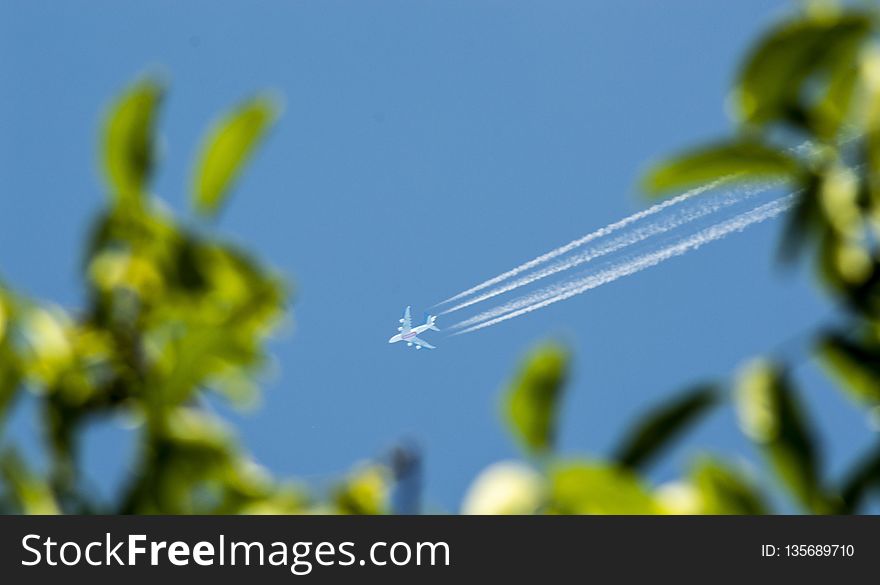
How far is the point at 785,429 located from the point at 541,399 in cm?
18

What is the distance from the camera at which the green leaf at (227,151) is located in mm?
735

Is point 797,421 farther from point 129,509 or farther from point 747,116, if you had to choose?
point 129,509

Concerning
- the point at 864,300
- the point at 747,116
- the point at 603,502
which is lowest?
the point at 603,502

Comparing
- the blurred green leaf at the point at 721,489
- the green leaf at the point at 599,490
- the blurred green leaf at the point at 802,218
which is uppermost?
the blurred green leaf at the point at 802,218

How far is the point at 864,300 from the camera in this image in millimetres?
713

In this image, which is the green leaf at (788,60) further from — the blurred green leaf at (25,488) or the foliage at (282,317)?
the blurred green leaf at (25,488)

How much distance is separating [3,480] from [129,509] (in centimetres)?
11

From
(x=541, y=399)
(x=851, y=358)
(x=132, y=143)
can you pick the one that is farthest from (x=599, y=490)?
(x=132, y=143)

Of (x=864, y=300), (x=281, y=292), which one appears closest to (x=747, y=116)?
(x=864, y=300)

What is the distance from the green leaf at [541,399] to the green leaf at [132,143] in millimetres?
348

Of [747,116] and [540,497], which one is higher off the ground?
[747,116]

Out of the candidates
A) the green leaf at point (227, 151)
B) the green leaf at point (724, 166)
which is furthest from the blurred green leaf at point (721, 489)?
the green leaf at point (227, 151)

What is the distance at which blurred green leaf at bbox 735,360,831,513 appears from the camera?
26.0 inches

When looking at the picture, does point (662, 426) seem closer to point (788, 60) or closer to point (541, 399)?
point (541, 399)
